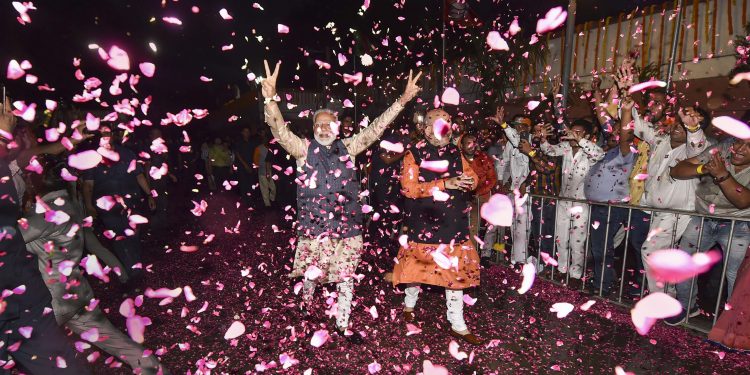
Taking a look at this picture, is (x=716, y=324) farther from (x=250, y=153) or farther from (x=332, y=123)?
(x=250, y=153)

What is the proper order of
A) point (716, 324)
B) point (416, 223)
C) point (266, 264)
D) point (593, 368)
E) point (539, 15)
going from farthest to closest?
point (539, 15)
point (266, 264)
point (416, 223)
point (716, 324)
point (593, 368)

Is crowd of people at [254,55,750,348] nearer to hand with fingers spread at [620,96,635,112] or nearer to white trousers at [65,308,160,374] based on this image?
hand with fingers spread at [620,96,635,112]

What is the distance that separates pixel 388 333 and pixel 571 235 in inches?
119

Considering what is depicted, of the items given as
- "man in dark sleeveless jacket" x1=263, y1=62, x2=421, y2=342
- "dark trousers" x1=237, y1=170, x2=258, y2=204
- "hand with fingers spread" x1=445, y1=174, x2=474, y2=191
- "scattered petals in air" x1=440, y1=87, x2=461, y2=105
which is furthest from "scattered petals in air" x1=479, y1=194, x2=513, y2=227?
"scattered petals in air" x1=440, y1=87, x2=461, y2=105

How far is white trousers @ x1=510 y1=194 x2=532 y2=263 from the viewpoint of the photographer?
6.21 meters

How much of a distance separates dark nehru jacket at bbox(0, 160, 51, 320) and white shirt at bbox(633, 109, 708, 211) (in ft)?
19.2

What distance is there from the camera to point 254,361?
12.3 feet

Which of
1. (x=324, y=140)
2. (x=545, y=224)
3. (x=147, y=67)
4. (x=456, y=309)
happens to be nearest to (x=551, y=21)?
(x=545, y=224)

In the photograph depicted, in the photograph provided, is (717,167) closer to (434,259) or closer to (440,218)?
(440,218)

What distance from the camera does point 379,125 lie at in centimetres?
403

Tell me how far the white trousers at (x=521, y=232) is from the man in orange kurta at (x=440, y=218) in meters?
2.44

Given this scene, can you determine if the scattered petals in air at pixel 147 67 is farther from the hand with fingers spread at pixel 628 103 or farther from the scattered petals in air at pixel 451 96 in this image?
the hand with fingers spread at pixel 628 103

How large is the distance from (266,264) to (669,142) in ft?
19.0

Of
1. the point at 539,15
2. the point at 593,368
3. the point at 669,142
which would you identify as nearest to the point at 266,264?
the point at 593,368
